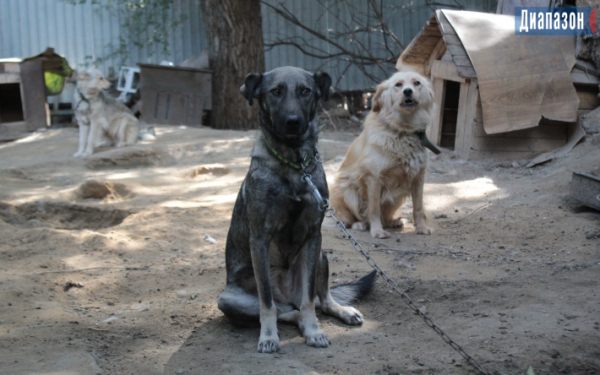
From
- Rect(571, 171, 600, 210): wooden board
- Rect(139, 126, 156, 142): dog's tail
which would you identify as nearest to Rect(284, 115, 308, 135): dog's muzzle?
Rect(571, 171, 600, 210): wooden board

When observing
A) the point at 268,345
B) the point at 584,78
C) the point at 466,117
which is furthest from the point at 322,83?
the point at 584,78

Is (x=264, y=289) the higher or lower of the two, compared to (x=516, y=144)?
lower

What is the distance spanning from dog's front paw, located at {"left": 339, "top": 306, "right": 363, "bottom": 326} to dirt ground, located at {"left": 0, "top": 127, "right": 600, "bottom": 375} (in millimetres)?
110

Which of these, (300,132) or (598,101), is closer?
(300,132)

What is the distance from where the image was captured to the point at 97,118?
30.6 feet

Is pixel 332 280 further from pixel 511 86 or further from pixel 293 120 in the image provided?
pixel 511 86

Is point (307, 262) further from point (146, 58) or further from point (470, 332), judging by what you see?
point (146, 58)

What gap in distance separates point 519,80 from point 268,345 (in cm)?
591

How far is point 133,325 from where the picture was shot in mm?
3061

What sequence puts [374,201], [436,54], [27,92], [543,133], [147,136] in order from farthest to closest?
1. [27,92]
2. [147,136]
3. [436,54]
4. [543,133]
5. [374,201]

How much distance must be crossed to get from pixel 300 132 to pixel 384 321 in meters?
1.30

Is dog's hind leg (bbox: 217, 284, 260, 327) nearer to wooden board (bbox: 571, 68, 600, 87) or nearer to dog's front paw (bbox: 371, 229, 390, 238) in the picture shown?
dog's front paw (bbox: 371, 229, 390, 238)

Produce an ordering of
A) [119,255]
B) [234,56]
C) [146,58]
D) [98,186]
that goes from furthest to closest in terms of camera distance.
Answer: [146,58], [234,56], [98,186], [119,255]

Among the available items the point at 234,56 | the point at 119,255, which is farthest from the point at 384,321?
the point at 234,56
